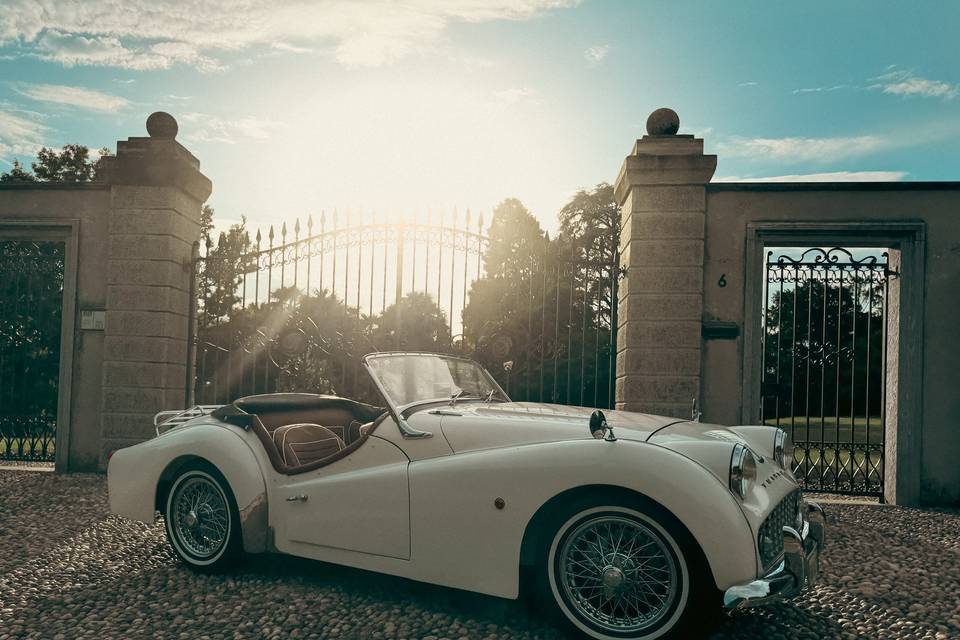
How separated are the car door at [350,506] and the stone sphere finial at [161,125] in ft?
19.2

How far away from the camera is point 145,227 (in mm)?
7801

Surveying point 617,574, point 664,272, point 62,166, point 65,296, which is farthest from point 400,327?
point 62,166

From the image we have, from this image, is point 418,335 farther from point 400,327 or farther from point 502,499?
point 502,499

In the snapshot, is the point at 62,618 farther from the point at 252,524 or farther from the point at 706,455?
the point at 706,455

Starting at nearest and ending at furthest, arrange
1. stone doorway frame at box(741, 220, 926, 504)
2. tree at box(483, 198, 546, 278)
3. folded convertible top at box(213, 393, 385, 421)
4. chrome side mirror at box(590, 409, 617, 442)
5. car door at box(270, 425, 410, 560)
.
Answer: chrome side mirror at box(590, 409, 617, 442)
car door at box(270, 425, 410, 560)
folded convertible top at box(213, 393, 385, 421)
stone doorway frame at box(741, 220, 926, 504)
tree at box(483, 198, 546, 278)

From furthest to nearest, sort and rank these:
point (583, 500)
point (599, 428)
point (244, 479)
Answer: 1. point (244, 479)
2. point (599, 428)
3. point (583, 500)

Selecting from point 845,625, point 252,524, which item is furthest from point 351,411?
point 845,625

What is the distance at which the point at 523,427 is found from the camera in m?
3.23

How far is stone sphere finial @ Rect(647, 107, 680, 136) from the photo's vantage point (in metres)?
7.16

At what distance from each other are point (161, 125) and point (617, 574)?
7.51 metres

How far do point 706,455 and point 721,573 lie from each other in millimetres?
469

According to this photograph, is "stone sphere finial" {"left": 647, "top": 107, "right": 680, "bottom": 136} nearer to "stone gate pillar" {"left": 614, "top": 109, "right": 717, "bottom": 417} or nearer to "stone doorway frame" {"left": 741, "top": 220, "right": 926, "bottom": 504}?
"stone gate pillar" {"left": 614, "top": 109, "right": 717, "bottom": 417}

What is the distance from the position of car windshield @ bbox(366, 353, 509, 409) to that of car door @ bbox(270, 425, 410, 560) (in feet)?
1.09

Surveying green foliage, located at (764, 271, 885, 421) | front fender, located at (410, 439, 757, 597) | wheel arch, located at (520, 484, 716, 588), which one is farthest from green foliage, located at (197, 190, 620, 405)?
wheel arch, located at (520, 484, 716, 588)
